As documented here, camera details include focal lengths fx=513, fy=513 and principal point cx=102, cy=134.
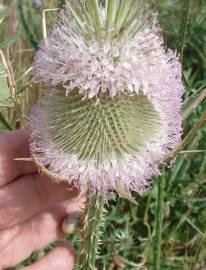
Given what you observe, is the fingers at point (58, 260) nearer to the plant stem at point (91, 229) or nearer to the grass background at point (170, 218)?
the plant stem at point (91, 229)

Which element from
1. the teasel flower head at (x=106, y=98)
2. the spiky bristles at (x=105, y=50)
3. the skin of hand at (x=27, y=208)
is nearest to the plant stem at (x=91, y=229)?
the teasel flower head at (x=106, y=98)

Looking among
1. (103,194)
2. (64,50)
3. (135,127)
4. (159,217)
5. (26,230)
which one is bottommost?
(26,230)

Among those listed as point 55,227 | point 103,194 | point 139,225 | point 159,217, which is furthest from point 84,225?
point 139,225

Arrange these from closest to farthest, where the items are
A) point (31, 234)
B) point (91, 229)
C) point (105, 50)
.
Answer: point (105, 50)
point (91, 229)
point (31, 234)

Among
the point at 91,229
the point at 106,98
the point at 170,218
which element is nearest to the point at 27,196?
the point at 91,229

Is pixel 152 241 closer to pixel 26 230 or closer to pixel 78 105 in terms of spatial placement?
pixel 26 230

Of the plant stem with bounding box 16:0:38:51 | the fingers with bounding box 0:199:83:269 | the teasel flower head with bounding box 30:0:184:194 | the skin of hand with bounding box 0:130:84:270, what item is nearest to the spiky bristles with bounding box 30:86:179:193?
the teasel flower head with bounding box 30:0:184:194

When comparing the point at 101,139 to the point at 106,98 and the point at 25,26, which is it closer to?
the point at 106,98
